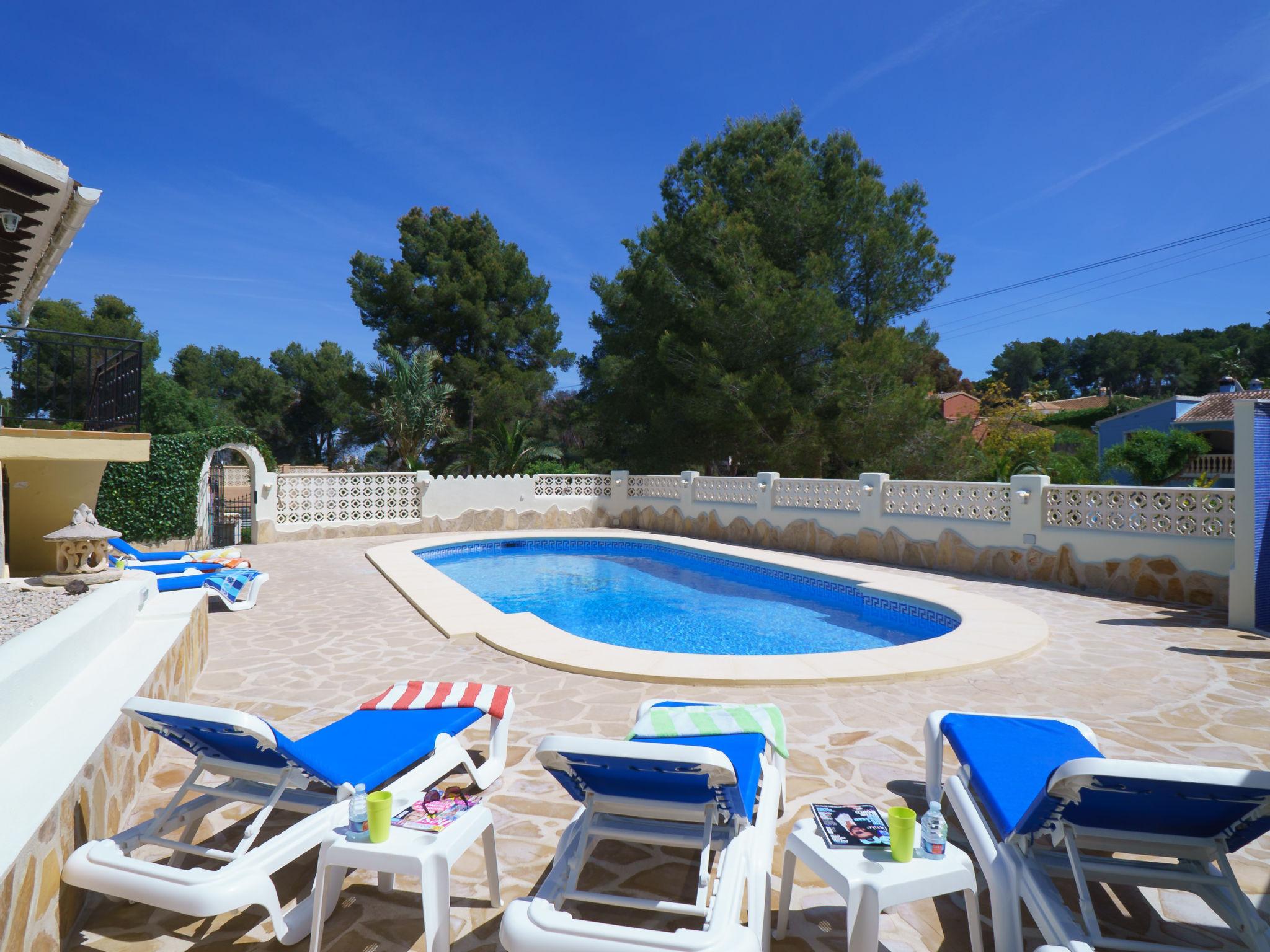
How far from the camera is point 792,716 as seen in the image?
4.65 meters

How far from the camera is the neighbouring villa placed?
7.26 ft

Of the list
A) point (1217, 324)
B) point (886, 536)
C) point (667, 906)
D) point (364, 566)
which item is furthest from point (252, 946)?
point (1217, 324)

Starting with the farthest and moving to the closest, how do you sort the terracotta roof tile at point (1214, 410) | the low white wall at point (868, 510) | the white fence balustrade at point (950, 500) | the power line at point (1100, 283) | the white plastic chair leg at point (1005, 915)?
1. the terracotta roof tile at point (1214, 410)
2. the power line at point (1100, 283)
3. the white fence balustrade at point (950, 500)
4. the low white wall at point (868, 510)
5. the white plastic chair leg at point (1005, 915)

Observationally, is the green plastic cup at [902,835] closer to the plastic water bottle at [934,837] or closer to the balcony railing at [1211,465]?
the plastic water bottle at [934,837]

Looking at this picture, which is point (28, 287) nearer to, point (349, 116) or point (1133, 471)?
point (349, 116)

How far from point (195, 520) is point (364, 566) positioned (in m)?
5.37

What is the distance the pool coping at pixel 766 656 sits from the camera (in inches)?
216

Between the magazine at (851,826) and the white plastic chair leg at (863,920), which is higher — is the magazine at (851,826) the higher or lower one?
the higher one

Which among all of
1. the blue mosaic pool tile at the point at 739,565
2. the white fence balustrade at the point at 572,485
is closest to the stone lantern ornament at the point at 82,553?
the blue mosaic pool tile at the point at 739,565

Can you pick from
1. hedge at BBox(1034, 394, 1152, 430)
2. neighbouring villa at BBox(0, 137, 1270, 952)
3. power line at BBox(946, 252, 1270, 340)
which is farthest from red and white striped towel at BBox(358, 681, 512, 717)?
A: hedge at BBox(1034, 394, 1152, 430)

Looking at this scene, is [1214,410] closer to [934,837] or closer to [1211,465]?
[1211,465]

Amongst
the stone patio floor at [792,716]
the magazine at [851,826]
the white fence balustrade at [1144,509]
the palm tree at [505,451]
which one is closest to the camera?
the magazine at [851,826]

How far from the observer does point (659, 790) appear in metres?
2.49

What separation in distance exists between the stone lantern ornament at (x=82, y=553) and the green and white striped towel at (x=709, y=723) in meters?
6.68
